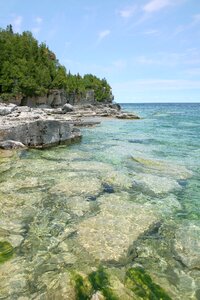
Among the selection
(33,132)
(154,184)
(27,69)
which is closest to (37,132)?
(33,132)

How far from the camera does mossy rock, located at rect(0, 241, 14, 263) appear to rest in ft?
27.2

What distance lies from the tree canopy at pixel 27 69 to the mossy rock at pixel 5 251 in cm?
6227

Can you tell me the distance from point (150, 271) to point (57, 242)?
295cm

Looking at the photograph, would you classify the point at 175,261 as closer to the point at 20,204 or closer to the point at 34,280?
the point at 34,280

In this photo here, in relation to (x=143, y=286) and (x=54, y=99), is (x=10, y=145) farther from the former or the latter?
(x=54, y=99)

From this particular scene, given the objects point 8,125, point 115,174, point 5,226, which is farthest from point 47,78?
point 5,226

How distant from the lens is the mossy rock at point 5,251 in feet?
27.2

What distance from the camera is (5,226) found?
10195 millimetres

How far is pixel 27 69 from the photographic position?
76.9m

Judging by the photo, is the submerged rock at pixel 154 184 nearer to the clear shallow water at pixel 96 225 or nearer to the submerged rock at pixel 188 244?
the clear shallow water at pixel 96 225

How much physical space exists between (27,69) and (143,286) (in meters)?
76.1

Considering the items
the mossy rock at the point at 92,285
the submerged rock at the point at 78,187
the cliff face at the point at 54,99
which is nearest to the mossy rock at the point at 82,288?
the mossy rock at the point at 92,285

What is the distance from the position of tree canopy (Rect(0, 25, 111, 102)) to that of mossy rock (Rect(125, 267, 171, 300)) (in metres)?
64.6

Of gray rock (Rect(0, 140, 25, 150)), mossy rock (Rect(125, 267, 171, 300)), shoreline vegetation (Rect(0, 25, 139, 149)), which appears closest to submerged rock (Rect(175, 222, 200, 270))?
mossy rock (Rect(125, 267, 171, 300))
